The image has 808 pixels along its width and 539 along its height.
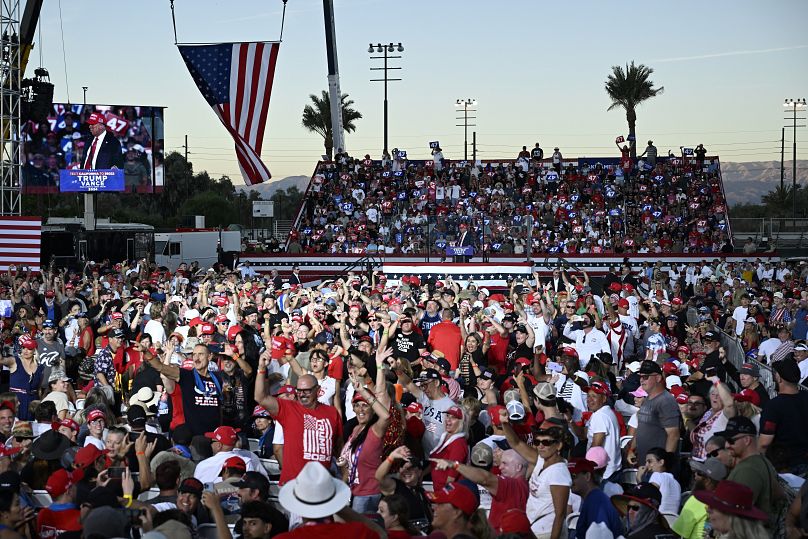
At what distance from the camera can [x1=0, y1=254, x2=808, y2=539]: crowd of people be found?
19.8ft

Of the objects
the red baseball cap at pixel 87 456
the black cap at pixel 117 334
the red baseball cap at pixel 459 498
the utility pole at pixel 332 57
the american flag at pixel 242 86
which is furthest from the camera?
the utility pole at pixel 332 57

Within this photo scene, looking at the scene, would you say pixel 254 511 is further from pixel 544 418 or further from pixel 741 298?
pixel 741 298

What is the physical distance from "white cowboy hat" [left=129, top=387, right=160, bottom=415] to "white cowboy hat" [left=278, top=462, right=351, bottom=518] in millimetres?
5308

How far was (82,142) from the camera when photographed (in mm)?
36906

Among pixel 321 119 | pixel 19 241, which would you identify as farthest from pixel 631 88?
pixel 19 241

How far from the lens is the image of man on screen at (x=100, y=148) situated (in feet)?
120

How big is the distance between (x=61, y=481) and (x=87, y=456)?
1.27ft

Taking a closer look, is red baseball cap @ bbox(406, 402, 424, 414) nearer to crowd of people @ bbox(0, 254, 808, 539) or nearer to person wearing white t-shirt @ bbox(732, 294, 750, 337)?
crowd of people @ bbox(0, 254, 808, 539)

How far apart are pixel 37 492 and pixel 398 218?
1309 inches

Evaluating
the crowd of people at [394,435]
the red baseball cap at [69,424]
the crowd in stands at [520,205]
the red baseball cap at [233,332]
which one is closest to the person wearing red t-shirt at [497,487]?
the crowd of people at [394,435]

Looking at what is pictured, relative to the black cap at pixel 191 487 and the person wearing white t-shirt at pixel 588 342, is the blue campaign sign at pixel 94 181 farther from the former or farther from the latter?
the black cap at pixel 191 487

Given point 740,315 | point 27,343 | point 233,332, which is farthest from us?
point 740,315

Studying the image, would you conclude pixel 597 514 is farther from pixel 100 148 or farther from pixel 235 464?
pixel 100 148

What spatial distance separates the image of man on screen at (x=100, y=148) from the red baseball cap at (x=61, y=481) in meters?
30.9
